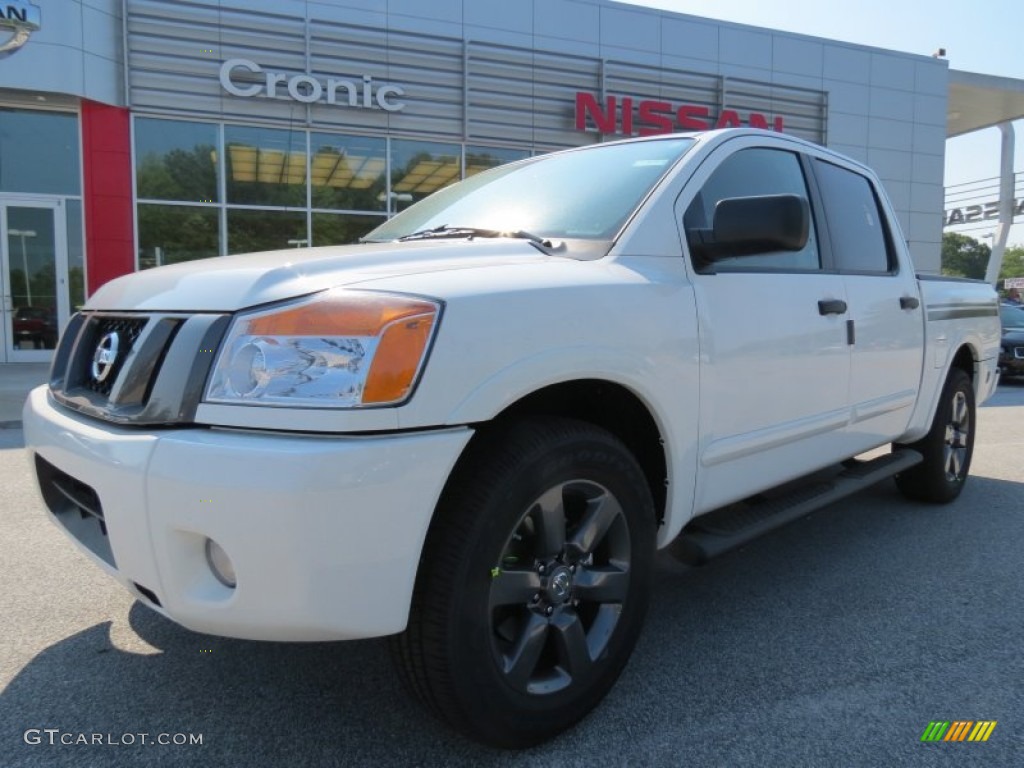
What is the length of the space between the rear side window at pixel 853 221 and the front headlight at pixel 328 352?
2.39m

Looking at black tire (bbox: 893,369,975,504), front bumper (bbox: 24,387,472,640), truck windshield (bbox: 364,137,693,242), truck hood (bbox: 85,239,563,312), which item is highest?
truck windshield (bbox: 364,137,693,242)

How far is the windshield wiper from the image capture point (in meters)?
2.49

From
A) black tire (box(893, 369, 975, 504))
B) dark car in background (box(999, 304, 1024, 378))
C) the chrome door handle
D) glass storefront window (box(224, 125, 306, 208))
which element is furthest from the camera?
glass storefront window (box(224, 125, 306, 208))

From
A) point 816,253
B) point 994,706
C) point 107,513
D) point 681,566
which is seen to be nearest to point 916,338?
point 816,253

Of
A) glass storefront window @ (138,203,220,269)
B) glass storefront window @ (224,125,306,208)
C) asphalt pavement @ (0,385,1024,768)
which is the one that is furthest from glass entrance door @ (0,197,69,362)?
asphalt pavement @ (0,385,1024,768)

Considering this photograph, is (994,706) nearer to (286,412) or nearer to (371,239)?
(286,412)

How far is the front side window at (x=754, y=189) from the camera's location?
2.71 m

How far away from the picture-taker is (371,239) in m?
3.20

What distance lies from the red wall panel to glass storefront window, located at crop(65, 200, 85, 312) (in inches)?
7.0

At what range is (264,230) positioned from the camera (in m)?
13.6

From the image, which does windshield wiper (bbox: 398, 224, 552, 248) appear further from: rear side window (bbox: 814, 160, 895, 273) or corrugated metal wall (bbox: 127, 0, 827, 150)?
corrugated metal wall (bbox: 127, 0, 827, 150)

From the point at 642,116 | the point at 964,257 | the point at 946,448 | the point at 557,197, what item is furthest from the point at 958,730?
the point at 964,257

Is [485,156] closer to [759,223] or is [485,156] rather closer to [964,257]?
[759,223]

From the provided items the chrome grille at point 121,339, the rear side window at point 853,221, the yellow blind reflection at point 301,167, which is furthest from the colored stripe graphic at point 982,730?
the yellow blind reflection at point 301,167
